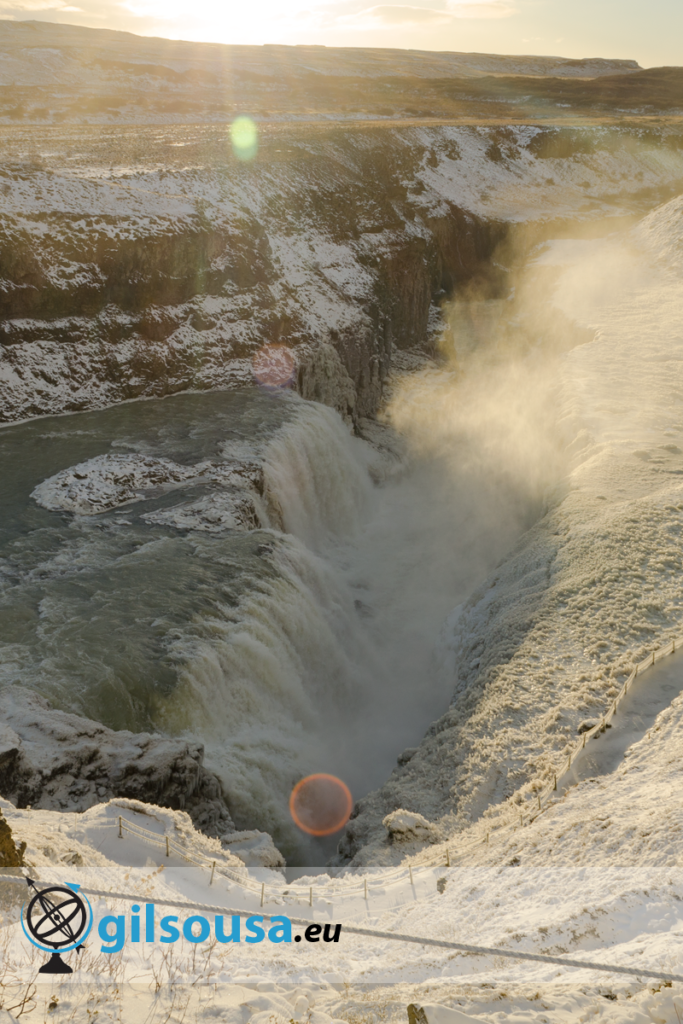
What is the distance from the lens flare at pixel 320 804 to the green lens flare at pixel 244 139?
103ft

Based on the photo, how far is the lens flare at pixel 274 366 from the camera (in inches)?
1120

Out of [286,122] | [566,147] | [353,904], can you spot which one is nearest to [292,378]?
[353,904]

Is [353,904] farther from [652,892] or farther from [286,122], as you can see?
[286,122]

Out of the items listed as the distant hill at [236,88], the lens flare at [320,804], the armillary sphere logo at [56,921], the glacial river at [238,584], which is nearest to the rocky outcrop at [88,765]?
the glacial river at [238,584]

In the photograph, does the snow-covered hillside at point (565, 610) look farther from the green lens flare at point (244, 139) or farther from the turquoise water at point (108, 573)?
the green lens flare at point (244, 139)

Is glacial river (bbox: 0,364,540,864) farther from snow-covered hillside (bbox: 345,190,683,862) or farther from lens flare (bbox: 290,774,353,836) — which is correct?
snow-covered hillside (bbox: 345,190,683,862)

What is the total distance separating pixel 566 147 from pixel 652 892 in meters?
60.1

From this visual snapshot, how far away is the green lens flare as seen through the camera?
120 feet

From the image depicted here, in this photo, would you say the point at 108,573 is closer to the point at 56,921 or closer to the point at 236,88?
the point at 56,921

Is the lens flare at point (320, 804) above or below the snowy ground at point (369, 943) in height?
below

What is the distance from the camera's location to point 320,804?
1406 centimetres

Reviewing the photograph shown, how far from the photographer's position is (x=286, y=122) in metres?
51.8

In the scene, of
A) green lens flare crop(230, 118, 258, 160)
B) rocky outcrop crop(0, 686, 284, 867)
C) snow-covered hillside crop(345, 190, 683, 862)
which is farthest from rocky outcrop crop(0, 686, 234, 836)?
green lens flare crop(230, 118, 258, 160)

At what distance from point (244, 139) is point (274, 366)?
1896 centimetres
